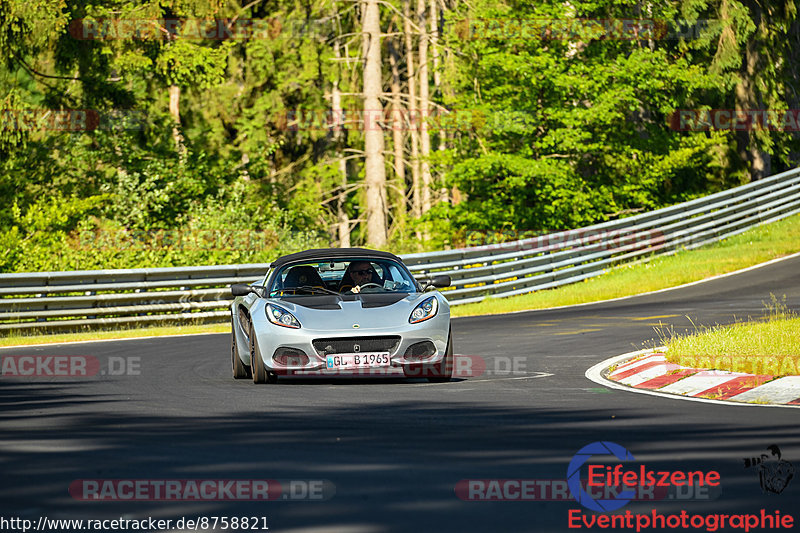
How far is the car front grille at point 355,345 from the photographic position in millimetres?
11445

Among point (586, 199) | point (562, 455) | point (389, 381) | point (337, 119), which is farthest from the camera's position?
point (337, 119)

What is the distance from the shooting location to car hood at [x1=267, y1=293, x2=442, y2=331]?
1152 cm

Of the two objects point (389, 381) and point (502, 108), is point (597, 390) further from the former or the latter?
point (502, 108)

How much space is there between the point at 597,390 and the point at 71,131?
2753 cm

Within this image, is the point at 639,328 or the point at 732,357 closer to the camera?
the point at 732,357

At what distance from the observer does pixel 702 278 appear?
26.3 metres

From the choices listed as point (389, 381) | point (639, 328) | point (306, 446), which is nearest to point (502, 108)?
point (639, 328)

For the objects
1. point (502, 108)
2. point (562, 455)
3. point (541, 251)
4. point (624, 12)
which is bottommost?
point (562, 455)
